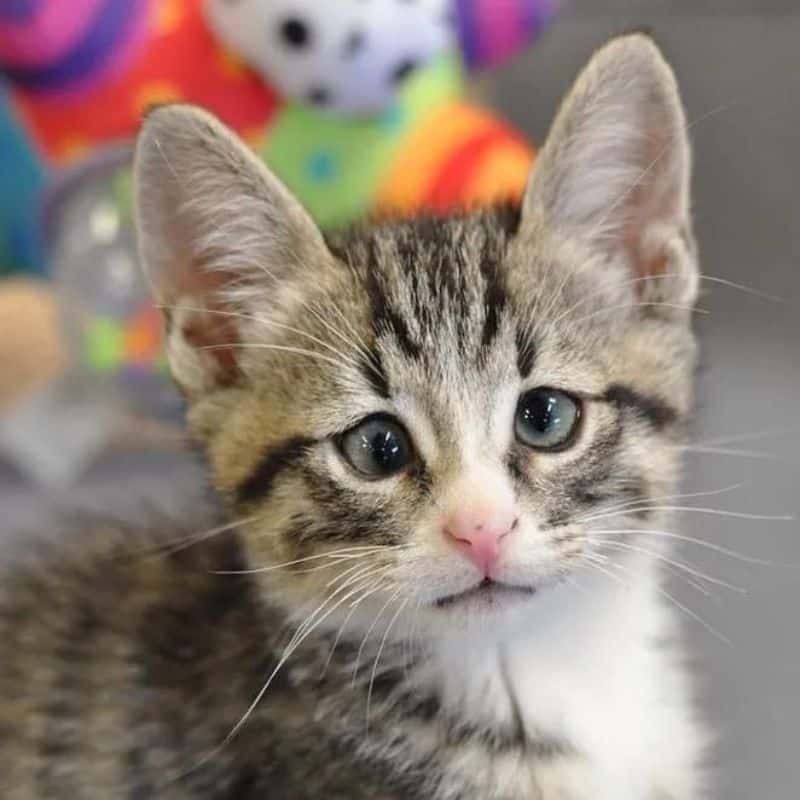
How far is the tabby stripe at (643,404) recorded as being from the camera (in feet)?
3.58

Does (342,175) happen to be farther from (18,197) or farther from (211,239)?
(211,239)

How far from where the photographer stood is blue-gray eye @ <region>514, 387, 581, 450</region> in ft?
3.38

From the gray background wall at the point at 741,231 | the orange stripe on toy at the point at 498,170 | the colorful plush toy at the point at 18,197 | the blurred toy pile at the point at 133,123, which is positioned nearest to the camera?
the gray background wall at the point at 741,231

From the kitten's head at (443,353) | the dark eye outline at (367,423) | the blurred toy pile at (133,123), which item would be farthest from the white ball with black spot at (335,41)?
the dark eye outline at (367,423)

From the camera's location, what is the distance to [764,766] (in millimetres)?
1437

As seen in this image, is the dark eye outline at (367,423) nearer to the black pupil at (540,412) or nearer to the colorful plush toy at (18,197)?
the black pupil at (540,412)

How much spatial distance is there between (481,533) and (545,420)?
14 centimetres

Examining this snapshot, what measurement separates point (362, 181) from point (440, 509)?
3.59 feet

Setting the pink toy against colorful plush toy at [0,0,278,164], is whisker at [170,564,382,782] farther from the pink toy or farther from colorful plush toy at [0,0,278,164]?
the pink toy

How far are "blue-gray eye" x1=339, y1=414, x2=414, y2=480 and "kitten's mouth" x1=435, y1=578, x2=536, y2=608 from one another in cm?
11

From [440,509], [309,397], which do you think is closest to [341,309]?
[309,397]

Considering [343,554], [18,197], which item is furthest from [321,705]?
[18,197]

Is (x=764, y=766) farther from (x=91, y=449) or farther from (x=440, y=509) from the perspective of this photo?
(x=91, y=449)

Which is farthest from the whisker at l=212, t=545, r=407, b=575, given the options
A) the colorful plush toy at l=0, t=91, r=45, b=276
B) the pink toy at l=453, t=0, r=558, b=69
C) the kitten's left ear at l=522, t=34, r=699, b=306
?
the colorful plush toy at l=0, t=91, r=45, b=276
